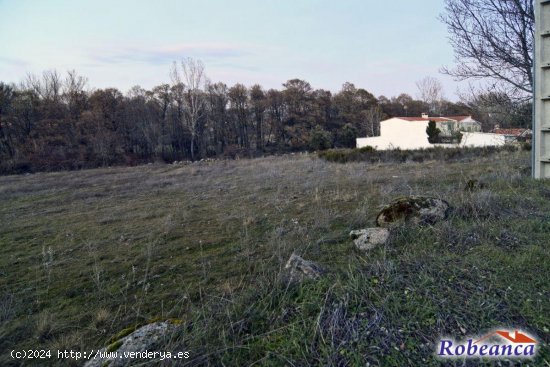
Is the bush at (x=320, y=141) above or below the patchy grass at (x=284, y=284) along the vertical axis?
above

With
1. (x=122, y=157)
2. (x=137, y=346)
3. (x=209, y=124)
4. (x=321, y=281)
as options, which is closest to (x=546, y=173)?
(x=321, y=281)

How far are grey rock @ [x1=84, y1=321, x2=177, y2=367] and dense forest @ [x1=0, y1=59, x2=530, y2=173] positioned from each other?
89.4ft

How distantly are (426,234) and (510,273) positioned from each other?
1.00 meters

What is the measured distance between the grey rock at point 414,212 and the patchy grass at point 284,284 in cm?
21

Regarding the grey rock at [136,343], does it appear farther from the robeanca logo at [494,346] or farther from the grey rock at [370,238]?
the grey rock at [370,238]

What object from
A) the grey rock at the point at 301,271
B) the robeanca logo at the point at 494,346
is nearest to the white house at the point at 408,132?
the grey rock at the point at 301,271

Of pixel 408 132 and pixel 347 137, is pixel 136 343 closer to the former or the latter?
pixel 408 132

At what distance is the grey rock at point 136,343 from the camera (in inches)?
72.2

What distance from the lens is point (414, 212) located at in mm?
3838

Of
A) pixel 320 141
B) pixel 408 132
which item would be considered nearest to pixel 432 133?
pixel 408 132

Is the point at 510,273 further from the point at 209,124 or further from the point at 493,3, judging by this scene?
the point at 209,124

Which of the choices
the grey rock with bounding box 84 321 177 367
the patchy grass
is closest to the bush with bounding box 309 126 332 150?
the patchy grass

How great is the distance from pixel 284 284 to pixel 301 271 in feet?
0.64

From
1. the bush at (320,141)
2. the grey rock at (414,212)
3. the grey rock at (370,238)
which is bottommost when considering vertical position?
the grey rock at (370,238)
